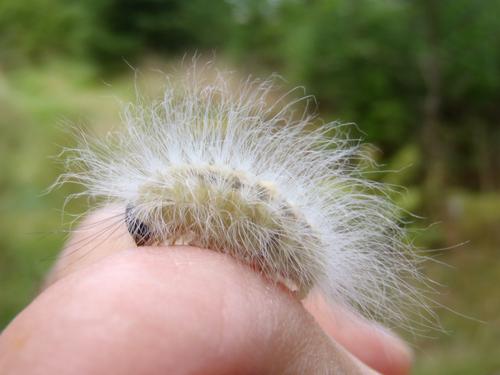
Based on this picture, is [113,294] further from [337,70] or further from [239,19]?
[239,19]

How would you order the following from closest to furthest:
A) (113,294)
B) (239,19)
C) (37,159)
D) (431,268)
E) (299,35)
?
(113,294) < (431,268) < (37,159) < (299,35) < (239,19)

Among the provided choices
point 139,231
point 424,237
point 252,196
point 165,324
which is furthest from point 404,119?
point 165,324

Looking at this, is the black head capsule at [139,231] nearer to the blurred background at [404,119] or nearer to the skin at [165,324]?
the skin at [165,324]

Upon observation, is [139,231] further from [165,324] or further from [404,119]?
[404,119]

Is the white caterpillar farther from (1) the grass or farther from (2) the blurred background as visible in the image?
(2) the blurred background

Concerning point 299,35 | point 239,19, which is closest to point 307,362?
point 299,35

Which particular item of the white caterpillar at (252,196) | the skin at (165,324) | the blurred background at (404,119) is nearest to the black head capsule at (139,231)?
the white caterpillar at (252,196)

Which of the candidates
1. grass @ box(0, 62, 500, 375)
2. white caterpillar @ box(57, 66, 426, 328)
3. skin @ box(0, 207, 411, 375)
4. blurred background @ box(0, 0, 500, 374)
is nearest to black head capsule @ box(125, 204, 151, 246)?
white caterpillar @ box(57, 66, 426, 328)
